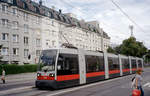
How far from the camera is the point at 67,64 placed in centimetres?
1448

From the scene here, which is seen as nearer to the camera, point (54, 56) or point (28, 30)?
point (54, 56)

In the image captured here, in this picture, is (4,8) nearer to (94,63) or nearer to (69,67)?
(94,63)

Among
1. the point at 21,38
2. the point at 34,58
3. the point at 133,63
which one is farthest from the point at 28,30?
the point at 133,63

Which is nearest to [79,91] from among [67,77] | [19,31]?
[67,77]

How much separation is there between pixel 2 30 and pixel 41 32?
34.3 ft

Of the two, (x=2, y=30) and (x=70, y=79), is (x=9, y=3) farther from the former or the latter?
(x=70, y=79)

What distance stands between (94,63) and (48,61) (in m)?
6.24

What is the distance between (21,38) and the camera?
140 feet

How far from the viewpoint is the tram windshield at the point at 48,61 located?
13.6 meters

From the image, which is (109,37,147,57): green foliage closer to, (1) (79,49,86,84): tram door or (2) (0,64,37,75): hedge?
(2) (0,64,37,75): hedge

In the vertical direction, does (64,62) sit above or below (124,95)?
above

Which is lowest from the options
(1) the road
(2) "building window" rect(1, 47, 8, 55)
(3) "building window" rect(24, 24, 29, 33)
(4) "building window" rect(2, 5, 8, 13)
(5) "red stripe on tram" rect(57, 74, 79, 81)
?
(1) the road

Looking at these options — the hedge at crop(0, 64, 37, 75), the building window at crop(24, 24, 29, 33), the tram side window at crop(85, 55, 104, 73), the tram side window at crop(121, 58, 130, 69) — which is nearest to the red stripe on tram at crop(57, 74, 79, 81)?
the tram side window at crop(85, 55, 104, 73)

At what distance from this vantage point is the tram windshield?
1357 centimetres
